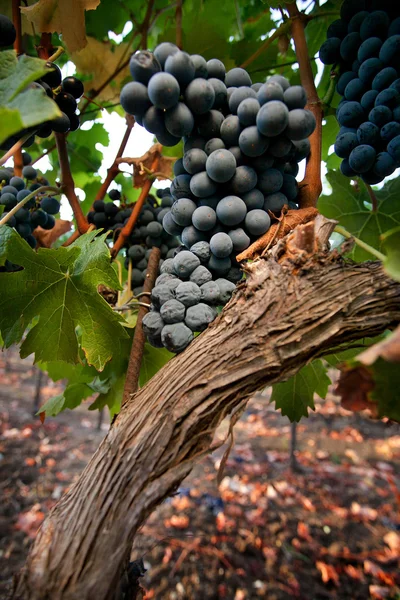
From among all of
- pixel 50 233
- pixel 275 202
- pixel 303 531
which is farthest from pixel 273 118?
pixel 303 531

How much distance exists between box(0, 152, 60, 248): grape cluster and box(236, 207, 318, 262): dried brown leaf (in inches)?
25.2

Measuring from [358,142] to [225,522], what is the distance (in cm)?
302

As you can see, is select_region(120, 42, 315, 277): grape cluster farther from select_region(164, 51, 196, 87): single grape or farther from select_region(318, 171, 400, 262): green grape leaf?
select_region(318, 171, 400, 262): green grape leaf

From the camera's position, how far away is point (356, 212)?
41.5 inches

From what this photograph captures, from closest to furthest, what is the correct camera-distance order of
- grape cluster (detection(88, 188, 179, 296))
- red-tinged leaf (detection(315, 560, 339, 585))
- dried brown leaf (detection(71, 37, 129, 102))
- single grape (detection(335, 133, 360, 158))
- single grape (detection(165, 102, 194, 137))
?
single grape (detection(165, 102, 194, 137))
single grape (detection(335, 133, 360, 158))
grape cluster (detection(88, 188, 179, 296))
dried brown leaf (detection(71, 37, 129, 102))
red-tinged leaf (detection(315, 560, 339, 585))

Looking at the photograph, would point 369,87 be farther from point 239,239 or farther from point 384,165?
point 239,239

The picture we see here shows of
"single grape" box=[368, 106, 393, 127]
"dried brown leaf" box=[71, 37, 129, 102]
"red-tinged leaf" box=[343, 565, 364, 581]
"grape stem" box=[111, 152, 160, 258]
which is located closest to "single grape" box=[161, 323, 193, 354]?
"grape stem" box=[111, 152, 160, 258]

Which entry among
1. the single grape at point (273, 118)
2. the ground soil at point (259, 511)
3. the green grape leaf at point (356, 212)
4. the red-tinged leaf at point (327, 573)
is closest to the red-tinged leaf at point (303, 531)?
the ground soil at point (259, 511)

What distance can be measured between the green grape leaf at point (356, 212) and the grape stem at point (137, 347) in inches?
19.1

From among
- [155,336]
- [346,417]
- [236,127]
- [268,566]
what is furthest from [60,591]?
[346,417]

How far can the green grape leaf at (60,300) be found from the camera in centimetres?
78

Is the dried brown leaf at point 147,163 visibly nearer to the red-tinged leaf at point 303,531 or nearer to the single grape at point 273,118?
the single grape at point 273,118

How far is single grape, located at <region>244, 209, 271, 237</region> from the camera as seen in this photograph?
2.22ft

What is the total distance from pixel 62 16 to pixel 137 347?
2.27ft
